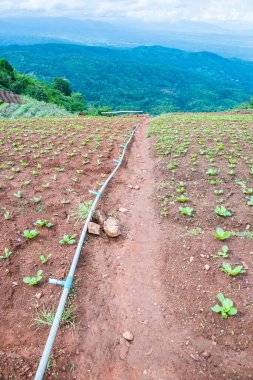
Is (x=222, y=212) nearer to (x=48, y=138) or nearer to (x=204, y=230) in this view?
(x=204, y=230)

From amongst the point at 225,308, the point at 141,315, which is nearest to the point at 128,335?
the point at 141,315

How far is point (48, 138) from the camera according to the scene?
1461 centimetres

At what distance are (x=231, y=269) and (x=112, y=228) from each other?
286cm

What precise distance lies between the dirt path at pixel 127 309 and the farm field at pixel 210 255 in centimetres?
31

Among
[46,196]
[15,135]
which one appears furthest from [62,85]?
[46,196]

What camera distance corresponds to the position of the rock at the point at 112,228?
605 centimetres

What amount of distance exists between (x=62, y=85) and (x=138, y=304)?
71.8m

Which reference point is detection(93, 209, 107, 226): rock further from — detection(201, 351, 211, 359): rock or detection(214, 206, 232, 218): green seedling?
detection(201, 351, 211, 359): rock

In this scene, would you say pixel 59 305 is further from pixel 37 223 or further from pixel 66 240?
pixel 37 223

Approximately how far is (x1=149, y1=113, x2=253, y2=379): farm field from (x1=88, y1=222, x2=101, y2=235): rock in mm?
1748

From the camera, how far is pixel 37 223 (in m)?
6.32

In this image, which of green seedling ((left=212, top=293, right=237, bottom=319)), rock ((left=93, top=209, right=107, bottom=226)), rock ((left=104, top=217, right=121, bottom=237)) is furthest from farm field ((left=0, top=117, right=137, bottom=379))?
green seedling ((left=212, top=293, right=237, bottom=319))

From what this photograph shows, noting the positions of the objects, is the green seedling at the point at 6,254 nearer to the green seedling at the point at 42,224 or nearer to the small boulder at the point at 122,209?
the green seedling at the point at 42,224

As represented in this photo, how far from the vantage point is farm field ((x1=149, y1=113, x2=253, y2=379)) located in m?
3.65
